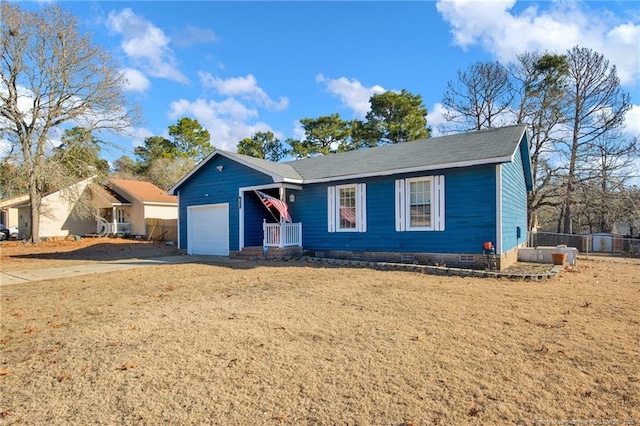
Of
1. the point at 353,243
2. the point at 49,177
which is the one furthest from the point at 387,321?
the point at 49,177

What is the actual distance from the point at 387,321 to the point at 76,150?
2567 cm

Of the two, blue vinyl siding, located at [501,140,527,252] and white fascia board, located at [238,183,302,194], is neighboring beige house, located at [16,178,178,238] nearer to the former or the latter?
white fascia board, located at [238,183,302,194]

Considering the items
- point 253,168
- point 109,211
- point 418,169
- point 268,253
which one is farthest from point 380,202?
point 109,211

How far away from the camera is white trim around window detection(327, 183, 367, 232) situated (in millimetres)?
12469

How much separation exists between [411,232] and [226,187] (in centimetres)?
754

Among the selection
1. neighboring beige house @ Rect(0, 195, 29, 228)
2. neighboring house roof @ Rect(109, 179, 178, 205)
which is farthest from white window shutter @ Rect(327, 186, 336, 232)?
neighboring beige house @ Rect(0, 195, 29, 228)

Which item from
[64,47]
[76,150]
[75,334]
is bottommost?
[75,334]

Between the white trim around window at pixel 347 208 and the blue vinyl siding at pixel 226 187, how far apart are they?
244 centimetres

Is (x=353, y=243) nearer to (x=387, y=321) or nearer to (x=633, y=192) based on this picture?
(x=387, y=321)

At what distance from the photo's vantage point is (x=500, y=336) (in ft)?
14.9

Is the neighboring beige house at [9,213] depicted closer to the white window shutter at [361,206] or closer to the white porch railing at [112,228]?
the white porch railing at [112,228]

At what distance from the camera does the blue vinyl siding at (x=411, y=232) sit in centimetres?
1036

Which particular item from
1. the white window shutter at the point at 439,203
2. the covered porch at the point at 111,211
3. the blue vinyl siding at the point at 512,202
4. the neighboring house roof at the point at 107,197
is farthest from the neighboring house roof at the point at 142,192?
the blue vinyl siding at the point at 512,202

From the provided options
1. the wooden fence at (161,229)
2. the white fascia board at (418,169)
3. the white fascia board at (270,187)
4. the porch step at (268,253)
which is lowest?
the porch step at (268,253)
